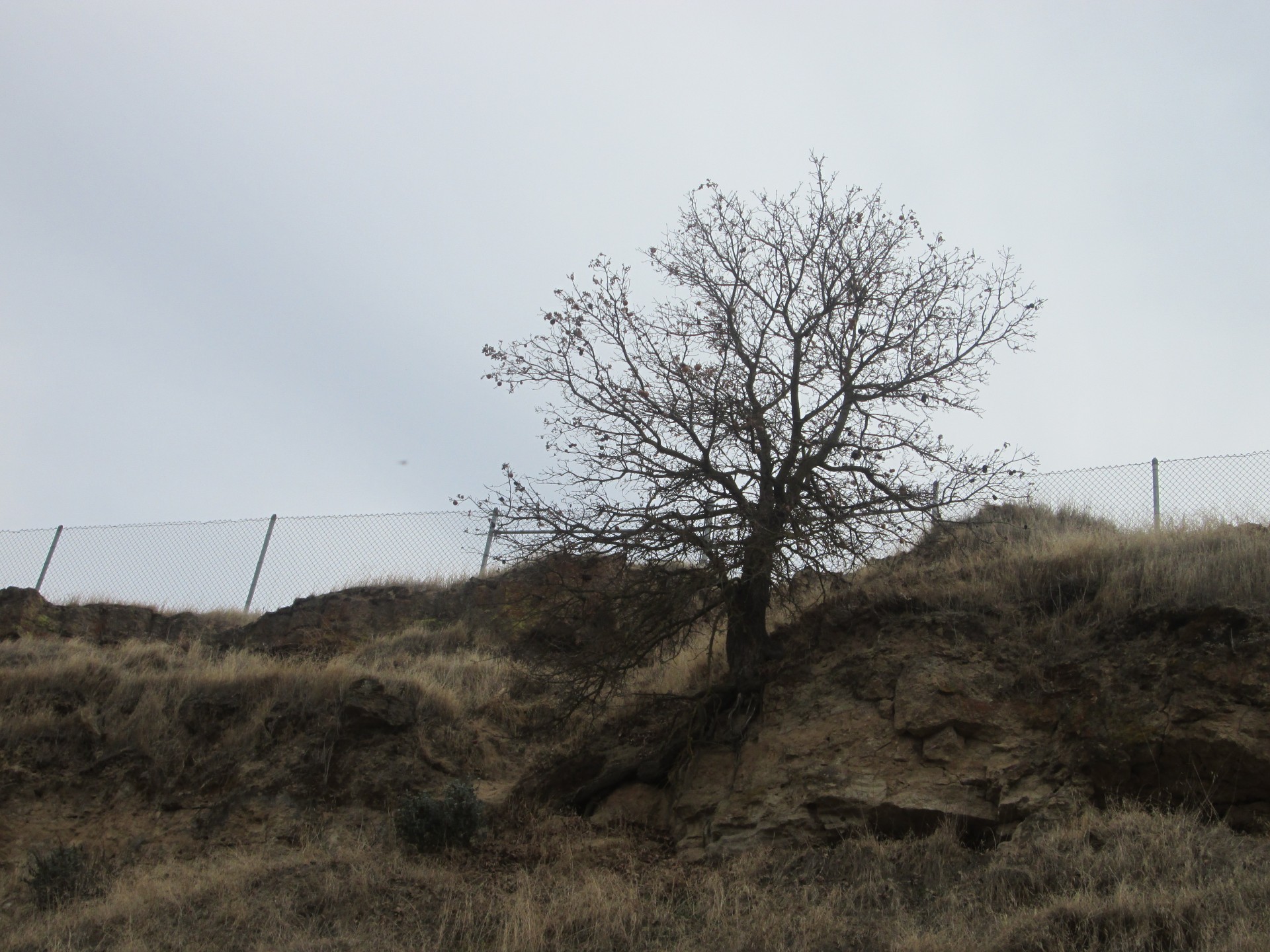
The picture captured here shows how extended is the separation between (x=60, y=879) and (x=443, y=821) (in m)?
3.75

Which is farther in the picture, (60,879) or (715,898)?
(60,879)

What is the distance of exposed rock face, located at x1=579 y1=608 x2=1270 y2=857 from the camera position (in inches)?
343

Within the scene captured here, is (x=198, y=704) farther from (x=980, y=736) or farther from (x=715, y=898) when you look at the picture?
(x=980, y=736)

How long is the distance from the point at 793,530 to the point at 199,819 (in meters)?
7.67

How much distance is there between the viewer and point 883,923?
7586 mm

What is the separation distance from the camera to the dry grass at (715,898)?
6910 mm

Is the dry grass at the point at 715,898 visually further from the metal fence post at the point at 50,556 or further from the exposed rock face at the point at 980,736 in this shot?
the metal fence post at the point at 50,556

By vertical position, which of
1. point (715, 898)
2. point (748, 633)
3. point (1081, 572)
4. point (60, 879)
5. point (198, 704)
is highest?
point (1081, 572)

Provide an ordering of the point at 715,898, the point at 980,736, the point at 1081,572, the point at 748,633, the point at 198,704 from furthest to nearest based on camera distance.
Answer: the point at 198,704 → the point at 748,633 → the point at 1081,572 → the point at 980,736 → the point at 715,898

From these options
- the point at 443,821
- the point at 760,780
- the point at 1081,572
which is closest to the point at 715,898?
the point at 760,780

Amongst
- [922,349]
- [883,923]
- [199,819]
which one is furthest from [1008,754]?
[199,819]

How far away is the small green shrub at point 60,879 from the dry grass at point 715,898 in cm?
18

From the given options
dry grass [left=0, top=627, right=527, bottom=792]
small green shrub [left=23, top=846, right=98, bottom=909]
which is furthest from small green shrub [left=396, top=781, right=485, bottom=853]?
small green shrub [left=23, top=846, right=98, bottom=909]

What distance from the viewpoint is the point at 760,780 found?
10.1m
